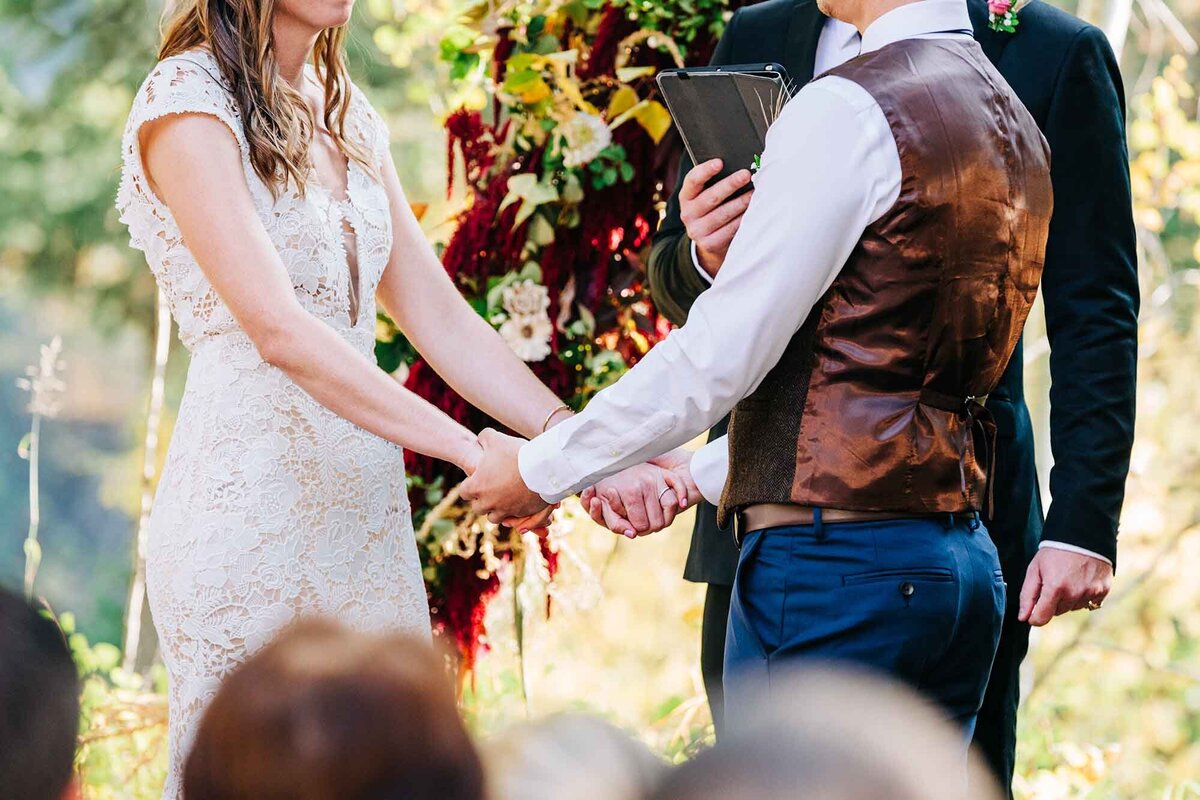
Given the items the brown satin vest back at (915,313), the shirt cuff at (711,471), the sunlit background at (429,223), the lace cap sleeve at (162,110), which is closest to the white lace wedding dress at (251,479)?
the lace cap sleeve at (162,110)

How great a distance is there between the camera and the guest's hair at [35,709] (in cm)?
102

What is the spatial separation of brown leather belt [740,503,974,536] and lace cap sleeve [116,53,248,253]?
1019 millimetres

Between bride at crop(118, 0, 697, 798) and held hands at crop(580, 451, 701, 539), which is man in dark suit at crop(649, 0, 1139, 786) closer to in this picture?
held hands at crop(580, 451, 701, 539)

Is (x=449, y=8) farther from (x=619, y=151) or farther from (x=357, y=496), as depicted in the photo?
(x=357, y=496)

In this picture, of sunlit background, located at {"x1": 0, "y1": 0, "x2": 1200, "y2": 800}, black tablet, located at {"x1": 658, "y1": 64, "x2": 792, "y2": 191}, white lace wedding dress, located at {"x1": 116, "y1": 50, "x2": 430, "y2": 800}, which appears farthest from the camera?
sunlit background, located at {"x1": 0, "y1": 0, "x2": 1200, "y2": 800}

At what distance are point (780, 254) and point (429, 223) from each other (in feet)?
9.38

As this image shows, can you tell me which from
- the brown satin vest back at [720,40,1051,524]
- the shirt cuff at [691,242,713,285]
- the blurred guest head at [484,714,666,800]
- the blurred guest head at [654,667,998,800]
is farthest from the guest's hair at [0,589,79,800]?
the shirt cuff at [691,242,713,285]

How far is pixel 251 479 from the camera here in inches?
87.6

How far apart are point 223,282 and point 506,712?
2.11 meters

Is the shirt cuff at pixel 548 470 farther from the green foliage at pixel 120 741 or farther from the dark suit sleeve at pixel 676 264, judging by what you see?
the green foliage at pixel 120 741

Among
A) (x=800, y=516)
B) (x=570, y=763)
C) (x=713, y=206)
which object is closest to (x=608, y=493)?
(x=713, y=206)

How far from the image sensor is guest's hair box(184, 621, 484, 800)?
2.74ft

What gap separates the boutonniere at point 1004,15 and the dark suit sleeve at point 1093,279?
11cm

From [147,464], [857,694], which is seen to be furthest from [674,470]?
[147,464]
